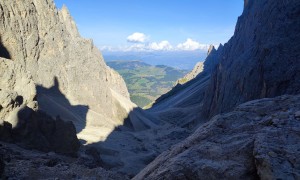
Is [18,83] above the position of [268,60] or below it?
below

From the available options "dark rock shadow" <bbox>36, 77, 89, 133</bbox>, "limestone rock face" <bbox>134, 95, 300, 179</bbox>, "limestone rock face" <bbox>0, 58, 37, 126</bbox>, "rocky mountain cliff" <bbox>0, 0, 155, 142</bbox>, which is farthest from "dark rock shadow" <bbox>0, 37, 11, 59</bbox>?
"limestone rock face" <bbox>134, 95, 300, 179</bbox>

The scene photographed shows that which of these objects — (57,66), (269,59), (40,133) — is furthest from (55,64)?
(269,59)

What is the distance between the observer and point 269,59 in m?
43.9

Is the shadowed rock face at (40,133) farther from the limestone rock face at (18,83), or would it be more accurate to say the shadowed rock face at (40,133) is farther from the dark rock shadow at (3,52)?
the dark rock shadow at (3,52)

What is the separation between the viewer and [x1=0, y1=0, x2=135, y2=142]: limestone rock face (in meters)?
54.9

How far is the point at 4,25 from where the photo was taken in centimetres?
5228

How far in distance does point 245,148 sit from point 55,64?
60144 millimetres

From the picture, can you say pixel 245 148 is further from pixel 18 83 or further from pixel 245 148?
pixel 18 83

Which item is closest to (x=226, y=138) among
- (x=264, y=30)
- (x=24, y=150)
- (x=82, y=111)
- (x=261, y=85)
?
(x=24, y=150)

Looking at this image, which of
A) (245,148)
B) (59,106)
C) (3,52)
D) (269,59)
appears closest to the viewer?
(245,148)

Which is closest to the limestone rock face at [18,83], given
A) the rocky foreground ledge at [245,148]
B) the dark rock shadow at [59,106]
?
the dark rock shadow at [59,106]

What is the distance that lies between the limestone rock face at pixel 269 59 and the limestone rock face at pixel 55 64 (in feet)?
91.6

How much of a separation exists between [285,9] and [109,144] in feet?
113

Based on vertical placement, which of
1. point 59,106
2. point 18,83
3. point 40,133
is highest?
point 18,83
